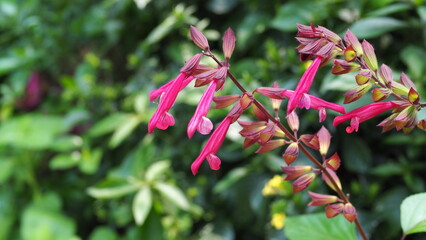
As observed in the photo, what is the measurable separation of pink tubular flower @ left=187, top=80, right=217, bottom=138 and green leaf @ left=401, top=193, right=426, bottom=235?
32cm

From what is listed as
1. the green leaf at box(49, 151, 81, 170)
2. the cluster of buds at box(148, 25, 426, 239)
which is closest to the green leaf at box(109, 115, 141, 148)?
the green leaf at box(49, 151, 81, 170)

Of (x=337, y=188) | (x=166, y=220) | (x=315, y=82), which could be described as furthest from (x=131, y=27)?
(x=337, y=188)

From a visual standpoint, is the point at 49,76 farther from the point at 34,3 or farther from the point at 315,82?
the point at 315,82

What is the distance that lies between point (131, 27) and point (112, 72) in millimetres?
311

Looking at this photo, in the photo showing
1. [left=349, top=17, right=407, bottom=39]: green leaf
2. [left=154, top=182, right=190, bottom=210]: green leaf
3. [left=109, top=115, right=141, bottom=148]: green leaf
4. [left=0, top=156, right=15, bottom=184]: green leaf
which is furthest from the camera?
Answer: [left=0, top=156, right=15, bottom=184]: green leaf

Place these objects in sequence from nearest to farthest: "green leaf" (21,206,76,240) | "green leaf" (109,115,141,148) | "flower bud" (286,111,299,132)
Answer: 1. "flower bud" (286,111,299,132)
2. "green leaf" (109,115,141,148)
3. "green leaf" (21,206,76,240)

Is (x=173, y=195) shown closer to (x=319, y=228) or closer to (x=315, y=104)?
(x=319, y=228)

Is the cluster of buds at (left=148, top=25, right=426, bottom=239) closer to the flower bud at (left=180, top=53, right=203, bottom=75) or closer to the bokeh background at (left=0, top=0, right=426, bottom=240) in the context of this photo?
the flower bud at (left=180, top=53, right=203, bottom=75)

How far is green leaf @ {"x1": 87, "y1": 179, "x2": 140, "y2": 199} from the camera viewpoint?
1.26 meters

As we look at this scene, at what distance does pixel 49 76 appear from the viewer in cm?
Answer: 219

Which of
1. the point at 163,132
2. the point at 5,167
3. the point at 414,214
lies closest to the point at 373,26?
the point at 414,214

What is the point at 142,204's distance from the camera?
4.09ft

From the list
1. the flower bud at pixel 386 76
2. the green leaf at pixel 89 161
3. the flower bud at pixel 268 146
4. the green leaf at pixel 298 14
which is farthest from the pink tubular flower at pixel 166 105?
the green leaf at pixel 89 161

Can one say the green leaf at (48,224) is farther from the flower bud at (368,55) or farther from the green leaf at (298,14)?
the flower bud at (368,55)
